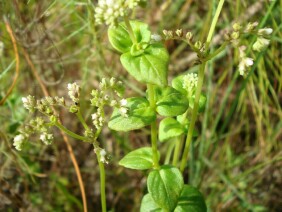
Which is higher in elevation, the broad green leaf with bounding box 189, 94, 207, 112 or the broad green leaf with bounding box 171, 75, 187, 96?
the broad green leaf with bounding box 171, 75, 187, 96

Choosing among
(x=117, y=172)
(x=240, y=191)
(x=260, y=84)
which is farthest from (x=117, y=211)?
(x=260, y=84)

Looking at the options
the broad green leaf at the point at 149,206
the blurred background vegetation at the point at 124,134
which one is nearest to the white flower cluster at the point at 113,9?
the broad green leaf at the point at 149,206

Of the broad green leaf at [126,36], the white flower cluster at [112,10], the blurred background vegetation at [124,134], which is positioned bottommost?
the blurred background vegetation at [124,134]

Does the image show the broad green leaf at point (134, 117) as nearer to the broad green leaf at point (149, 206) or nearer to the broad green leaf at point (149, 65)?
the broad green leaf at point (149, 65)

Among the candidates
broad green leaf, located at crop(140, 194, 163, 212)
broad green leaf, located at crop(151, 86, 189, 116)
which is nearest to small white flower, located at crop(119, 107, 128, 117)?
broad green leaf, located at crop(151, 86, 189, 116)

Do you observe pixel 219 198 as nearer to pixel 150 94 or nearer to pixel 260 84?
pixel 260 84

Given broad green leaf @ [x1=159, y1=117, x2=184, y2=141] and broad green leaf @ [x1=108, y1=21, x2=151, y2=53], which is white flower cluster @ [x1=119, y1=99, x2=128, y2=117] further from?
broad green leaf @ [x1=159, y1=117, x2=184, y2=141]
